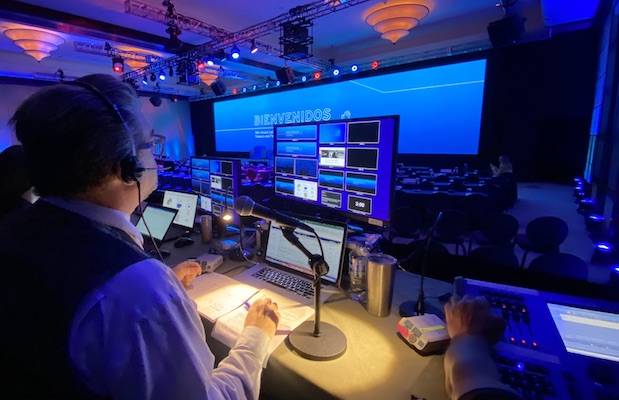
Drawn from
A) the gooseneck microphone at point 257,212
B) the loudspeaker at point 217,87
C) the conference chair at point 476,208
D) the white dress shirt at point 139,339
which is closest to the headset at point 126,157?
the white dress shirt at point 139,339

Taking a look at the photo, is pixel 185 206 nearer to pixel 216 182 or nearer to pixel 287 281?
→ pixel 216 182

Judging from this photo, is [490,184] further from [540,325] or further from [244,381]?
[244,381]

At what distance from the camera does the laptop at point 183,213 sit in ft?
7.48

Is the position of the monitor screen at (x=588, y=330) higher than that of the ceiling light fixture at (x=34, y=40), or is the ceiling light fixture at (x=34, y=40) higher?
the ceiling light fixture at (x=34, y=40)

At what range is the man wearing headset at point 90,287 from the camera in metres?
0.54

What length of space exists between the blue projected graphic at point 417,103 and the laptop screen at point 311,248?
4265 mm

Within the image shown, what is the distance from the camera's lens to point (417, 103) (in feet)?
23.1

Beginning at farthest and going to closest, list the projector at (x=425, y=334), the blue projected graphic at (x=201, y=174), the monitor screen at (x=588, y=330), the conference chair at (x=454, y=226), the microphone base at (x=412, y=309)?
the conference chair at (x=454, y=226) < the blue projected graphic at (x=201, y=174) < the microphone base at (x=412, y=309) < the projector at (x=425, y=334) < the monitor screen at (x=588, y=330)

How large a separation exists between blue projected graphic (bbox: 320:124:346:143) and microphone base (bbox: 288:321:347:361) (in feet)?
3.43

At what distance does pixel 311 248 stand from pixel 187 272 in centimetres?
59

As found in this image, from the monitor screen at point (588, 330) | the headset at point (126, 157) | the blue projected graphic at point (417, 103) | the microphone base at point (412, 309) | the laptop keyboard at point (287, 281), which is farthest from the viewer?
the blue projected graphic at point (417, 103)

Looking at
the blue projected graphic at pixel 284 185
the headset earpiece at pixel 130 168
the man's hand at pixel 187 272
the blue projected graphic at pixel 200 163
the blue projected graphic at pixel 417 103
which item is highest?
the blue projected graphic at pixel 417 103

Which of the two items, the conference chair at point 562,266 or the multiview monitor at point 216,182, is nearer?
the conference chair at point 562,266

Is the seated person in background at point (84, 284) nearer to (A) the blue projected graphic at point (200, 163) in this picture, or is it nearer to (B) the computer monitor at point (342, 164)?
(B) the computer monitor at point (342, 164)
